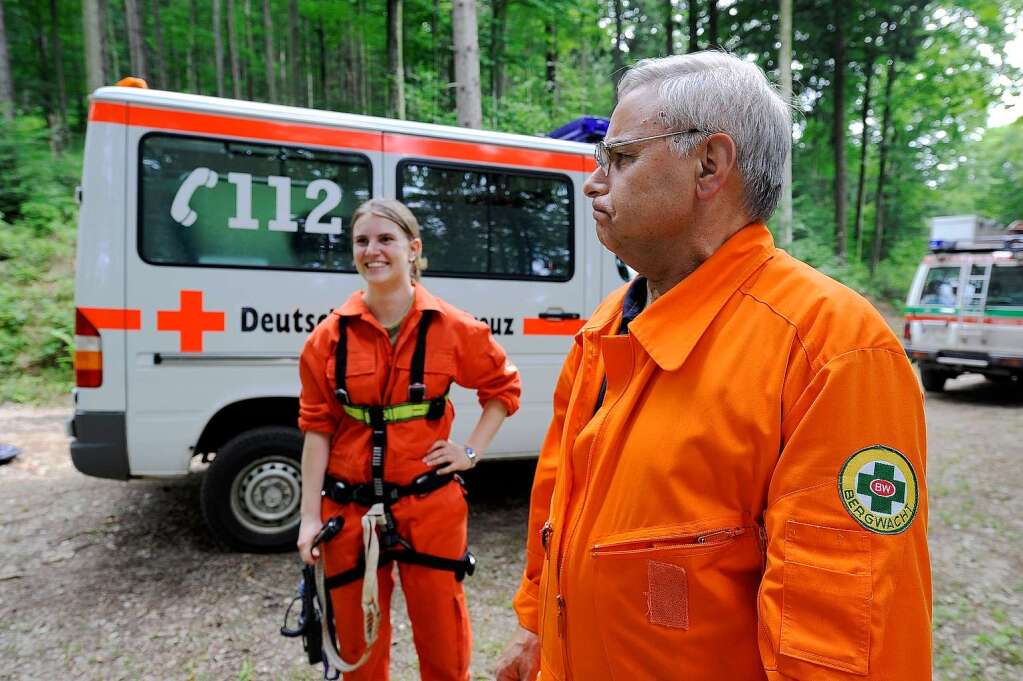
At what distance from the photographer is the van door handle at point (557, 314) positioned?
4336mm

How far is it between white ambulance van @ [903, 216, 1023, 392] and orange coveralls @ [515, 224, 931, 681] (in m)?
10.9

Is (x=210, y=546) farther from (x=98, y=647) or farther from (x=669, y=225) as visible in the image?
(x=669, y=225)

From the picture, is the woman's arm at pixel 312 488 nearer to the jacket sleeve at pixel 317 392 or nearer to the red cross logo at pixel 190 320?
the jacket sleeve at pixel 317 392

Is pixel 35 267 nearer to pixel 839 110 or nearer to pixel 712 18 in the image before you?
pixel 712 18

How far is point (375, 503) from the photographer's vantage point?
2104 millimetres

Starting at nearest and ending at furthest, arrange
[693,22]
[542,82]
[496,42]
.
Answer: [542,82]
[496,42]
[693,22]

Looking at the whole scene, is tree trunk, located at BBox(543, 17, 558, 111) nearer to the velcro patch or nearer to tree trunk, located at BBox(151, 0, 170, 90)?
tree trunk, located at BBox(151, 0, 170, 90)

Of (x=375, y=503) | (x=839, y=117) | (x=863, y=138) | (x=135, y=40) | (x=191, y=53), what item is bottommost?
(x=375, y=503)

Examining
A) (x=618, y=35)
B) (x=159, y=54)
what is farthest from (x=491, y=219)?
(x=159, y=54)

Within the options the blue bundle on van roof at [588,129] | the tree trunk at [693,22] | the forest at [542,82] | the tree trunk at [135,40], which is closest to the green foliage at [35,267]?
the forest at [542,82]

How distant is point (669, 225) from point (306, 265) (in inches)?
121

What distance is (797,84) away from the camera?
18.2 meters

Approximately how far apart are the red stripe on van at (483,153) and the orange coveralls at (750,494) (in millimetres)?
3155

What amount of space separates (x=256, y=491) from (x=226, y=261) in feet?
4.63
